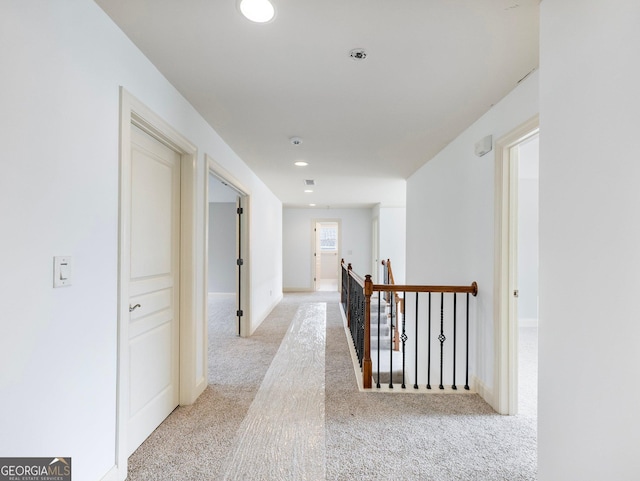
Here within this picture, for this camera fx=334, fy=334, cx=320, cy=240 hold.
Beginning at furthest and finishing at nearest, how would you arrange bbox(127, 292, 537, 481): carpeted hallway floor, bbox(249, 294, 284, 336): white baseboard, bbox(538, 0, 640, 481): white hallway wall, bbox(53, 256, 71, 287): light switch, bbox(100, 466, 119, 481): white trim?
bbox(249, 294, 284, 336): white baseboard → bbox(127, 292, 537, 481): carpeted hallway floor → bbox(100, 466, 119, 481): white trim → bbox(53, 256, 71, 287): light switch → bbox(538, 0, 640, 481): white hallway wall

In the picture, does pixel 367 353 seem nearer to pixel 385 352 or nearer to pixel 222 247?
pixel 385 352

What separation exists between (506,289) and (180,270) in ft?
7.81

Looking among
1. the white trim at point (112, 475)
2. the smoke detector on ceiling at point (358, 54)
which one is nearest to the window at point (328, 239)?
the smoke detector on ceiling at point (358, 54)

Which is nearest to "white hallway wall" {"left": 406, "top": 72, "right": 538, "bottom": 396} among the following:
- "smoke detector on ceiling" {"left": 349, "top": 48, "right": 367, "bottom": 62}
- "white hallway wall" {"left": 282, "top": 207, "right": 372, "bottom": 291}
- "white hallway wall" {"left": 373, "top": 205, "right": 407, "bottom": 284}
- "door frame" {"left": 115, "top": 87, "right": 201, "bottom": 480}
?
"smoke detector on ceiling" {"left": 349, "top": 48, "right": 367, "bottom": 62}

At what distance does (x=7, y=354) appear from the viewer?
106 cm

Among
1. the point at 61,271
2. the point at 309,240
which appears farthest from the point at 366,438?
the point at 309,240

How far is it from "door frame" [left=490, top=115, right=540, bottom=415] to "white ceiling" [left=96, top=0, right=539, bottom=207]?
0.57 m

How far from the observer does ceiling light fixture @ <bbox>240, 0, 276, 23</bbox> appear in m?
1.43

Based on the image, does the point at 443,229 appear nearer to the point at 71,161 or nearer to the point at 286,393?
the point at 286,393

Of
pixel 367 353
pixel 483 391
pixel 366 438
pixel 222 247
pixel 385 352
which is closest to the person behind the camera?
pixel 366 438

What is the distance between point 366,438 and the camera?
206cm

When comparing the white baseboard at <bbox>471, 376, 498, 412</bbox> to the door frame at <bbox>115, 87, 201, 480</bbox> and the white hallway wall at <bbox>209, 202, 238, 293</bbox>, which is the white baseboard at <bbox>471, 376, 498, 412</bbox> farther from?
the white hallway wall at <bbox>209, 202, 238, 293</bbox>

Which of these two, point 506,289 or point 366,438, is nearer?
point 366,438

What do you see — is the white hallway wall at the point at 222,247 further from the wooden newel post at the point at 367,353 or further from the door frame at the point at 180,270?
the wooden newel post at the point at 367,353
